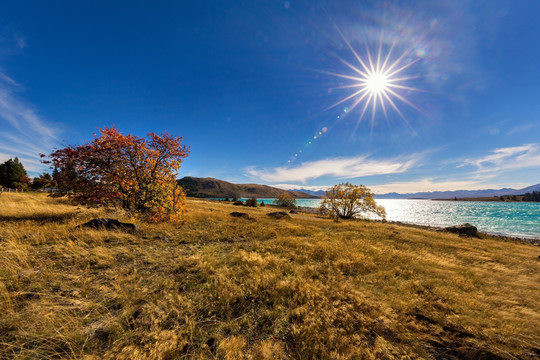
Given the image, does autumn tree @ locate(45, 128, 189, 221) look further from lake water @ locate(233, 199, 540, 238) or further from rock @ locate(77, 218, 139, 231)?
lake water @ locate(233, 199, 540, 238)

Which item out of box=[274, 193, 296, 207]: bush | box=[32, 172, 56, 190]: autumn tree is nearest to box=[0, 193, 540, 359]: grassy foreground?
box=[32, 172, 56, 190]: autumn tree

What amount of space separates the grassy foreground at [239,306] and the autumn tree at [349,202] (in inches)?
928

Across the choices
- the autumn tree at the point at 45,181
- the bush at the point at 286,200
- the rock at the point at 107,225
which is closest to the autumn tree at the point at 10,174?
the autumn tree at the point at 45,181

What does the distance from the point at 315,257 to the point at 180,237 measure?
7034mm

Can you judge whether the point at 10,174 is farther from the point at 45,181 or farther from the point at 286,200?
the point at 286,200

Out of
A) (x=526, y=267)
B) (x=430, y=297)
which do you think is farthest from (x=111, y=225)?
(x=526, y=267)

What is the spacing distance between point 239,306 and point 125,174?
1272 centimetres

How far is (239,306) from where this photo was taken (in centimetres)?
403

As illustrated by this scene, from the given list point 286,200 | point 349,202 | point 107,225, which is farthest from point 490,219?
point 107,225

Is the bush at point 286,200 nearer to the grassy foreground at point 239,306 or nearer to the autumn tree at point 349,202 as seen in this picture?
the autumn tree at point 349,202

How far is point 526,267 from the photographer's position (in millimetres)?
9336

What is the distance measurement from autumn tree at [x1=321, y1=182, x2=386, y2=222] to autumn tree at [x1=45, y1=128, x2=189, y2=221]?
2577 cm

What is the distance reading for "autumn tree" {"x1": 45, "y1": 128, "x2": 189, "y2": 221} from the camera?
10.9 m

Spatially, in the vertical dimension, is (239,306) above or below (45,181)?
below
